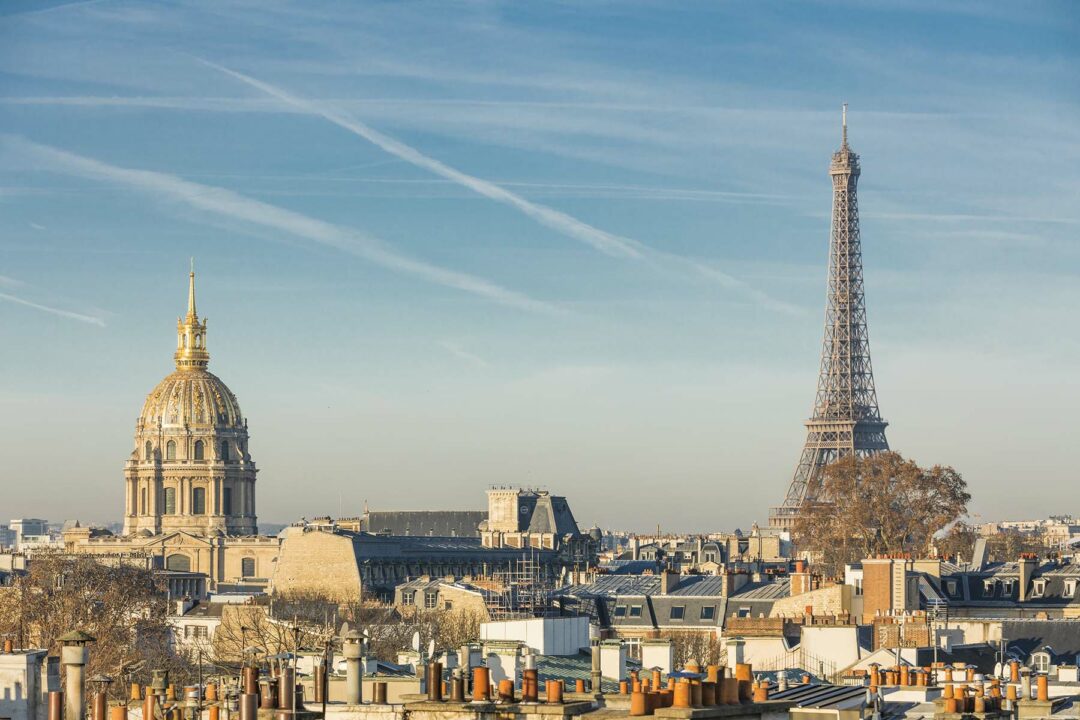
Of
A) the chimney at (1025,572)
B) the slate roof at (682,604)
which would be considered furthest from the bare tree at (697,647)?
the chimney at (1025,572)

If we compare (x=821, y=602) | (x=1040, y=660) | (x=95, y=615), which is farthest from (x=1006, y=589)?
(x=95, y=615)

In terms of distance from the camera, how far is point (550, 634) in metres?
51.4

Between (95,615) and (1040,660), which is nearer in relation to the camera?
(1040,660)

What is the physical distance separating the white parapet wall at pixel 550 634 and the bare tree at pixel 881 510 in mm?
67572

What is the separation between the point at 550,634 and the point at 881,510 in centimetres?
7667

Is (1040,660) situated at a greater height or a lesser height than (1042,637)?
lesser

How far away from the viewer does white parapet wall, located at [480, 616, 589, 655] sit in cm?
5084

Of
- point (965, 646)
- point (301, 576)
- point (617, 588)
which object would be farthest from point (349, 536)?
point (965, 646)

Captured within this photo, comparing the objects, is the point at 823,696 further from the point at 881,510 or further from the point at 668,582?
the point at 881,510

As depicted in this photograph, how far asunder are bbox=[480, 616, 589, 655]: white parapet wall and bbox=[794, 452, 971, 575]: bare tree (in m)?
67.6

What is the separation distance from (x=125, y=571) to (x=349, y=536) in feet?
93.2

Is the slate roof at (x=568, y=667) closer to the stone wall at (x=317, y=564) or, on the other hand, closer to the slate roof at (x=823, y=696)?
the slate roof at (x=823, y=696)

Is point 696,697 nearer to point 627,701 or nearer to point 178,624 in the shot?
point 627,701

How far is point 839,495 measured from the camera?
13400cm
